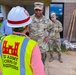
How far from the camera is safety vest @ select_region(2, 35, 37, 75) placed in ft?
7.47

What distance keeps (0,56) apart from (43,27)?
2441 mm

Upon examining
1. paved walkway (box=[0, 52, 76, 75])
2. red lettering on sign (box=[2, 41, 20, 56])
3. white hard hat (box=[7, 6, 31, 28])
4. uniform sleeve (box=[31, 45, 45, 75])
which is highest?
white hard hat (box=[7, 6, 31, 28])

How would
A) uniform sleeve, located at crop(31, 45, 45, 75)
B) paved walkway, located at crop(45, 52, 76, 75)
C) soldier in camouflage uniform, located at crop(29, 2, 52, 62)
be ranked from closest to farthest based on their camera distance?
1. uniform sleeve, located at crop(31, 45, 45, 75)
2. soldier in camouflage uniform, located at crop(29, 2, 52, 62)
3. paved walkway, located at crop(45, 52, 76, 75)

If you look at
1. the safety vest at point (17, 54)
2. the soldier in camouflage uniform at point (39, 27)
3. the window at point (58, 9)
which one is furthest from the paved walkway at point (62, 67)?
the safety vest at point (17, 54)

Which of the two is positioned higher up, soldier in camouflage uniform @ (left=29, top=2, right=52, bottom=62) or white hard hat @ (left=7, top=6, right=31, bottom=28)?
white hard hat @ (left=7, top=6, right=31, bottom=28)

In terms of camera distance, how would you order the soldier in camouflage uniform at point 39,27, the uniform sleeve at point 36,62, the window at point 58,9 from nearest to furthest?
the uniform sleeve at point 36,62, the soldier in camouflage uniform at point 39,27, the window at point 58,9

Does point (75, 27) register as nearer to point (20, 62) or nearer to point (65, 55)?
point (65, 55)

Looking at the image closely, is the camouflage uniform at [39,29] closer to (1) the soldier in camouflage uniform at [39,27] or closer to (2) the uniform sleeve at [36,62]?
(1) the soldier in camouflage uniform at [39,27]

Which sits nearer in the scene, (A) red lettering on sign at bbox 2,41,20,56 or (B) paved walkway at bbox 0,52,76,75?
(A) red lettering on sign at bbox 2,41,20,56

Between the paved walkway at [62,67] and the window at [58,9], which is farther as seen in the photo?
the window at [58,9]

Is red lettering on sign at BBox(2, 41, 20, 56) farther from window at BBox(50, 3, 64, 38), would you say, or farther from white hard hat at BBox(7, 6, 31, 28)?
window at BBox(50, 3, 64, 38)

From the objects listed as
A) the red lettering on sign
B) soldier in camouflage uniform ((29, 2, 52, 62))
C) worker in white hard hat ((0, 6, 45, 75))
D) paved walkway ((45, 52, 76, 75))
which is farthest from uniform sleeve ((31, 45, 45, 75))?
paved walkway ((45, 52, 76, 75))

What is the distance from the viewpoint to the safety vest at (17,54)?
2277mm

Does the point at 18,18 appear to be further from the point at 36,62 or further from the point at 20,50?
the point at 36,62
